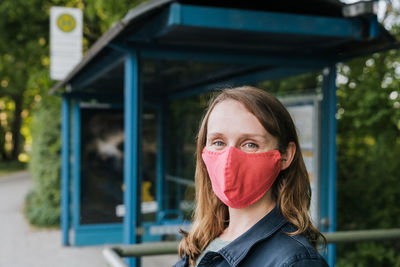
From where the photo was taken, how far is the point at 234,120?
1.34 m

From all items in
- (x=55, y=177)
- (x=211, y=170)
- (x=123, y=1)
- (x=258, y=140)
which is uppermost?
(x=123, y=1)

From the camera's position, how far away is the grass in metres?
23.7

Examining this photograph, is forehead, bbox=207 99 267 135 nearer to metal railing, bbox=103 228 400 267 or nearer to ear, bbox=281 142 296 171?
ear, bbox=281 142 296 171

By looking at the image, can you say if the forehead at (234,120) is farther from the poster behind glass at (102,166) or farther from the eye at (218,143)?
the poster behind glass at (102,166)

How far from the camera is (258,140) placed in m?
1.36

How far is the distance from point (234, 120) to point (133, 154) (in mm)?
2407

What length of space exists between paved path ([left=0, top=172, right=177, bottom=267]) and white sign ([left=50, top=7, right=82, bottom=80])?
2.77 m

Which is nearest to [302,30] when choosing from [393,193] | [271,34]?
[271,34]

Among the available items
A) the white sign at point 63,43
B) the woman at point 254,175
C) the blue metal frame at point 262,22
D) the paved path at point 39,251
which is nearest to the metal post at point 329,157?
the blue metal frame at point 262,22

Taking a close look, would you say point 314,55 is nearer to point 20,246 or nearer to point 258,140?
point 258,140

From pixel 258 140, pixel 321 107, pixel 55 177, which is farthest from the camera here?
pixel 55 177

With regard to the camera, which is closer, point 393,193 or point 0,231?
point 393,193

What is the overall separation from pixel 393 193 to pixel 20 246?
5.85 m

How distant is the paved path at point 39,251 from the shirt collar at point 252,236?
5179 millimetres
